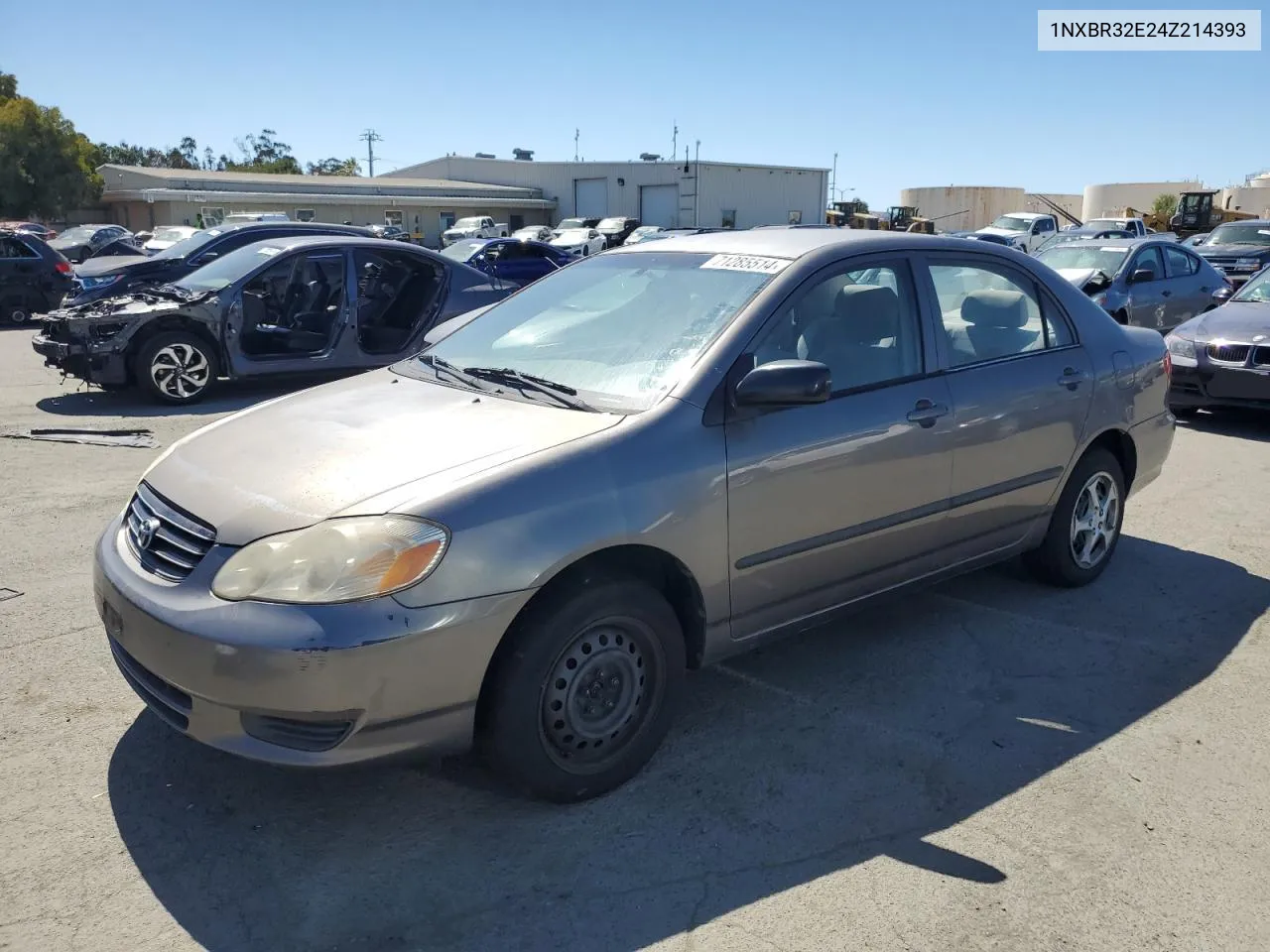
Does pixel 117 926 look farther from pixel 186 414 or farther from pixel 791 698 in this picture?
pixel 186 414

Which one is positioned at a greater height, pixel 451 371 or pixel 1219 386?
pixel 451 371

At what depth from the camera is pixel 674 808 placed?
3096mm

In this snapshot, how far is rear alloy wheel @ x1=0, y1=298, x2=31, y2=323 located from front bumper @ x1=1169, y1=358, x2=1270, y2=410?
57.9 ft

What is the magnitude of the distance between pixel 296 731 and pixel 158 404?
7.76m

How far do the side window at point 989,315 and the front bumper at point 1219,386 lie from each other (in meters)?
4.41

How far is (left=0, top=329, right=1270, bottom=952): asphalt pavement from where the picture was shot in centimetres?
259

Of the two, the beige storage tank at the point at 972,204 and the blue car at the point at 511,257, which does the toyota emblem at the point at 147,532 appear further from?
the beige storage tank at the point at 972,204

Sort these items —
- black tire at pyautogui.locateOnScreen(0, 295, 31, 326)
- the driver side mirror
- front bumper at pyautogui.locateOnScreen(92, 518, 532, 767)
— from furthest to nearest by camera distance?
black tire at pyautogui.locateOnScreen(0, 295, 31, 326) < the driver side mirror < front bumper at pyautogui.locateOnScreen(92, 518, 532, 767)

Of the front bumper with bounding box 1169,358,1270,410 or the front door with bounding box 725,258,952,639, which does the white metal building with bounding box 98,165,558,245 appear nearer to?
the front bumper with bounding box 1169,358,1270,410

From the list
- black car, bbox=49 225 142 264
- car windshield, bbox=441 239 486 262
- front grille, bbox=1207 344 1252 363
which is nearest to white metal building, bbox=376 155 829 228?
black car, bbox=49 225 142 264

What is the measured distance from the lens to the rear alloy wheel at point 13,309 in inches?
673

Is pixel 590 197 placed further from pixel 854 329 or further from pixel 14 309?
pixel 854 329

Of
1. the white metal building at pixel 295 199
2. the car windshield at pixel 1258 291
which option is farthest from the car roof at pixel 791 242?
the white metal building at pixel 295 199

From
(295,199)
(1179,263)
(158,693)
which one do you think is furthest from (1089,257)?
(295,199)
